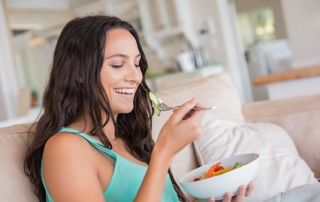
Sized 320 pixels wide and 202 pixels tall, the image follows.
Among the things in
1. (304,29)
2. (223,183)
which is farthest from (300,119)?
(304,29)

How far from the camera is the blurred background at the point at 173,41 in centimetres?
424

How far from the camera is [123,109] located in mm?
1021

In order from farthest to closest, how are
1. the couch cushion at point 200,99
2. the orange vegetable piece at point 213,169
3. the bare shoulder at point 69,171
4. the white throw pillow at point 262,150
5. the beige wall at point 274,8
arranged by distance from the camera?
the beige wall at point 274,8 < the couch cushion at point 200,99 < the white throw pillow at point 262,150 < the orange vegetable piece at point 213,169 < the bare shoulder at point 69,171

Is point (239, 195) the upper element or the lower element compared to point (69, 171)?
lower

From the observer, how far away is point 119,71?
3.27 ft

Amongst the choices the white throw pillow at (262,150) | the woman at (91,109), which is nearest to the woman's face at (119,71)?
the woman at (91,109)

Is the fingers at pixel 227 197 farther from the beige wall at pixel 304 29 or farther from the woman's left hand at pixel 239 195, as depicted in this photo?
the beige wall at pixel 304 29

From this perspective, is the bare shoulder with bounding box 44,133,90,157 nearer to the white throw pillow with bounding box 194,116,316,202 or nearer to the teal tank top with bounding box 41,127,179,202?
the teal tank top with bounding box 41,127,179,202

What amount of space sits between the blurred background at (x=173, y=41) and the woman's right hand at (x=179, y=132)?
3.38 meters

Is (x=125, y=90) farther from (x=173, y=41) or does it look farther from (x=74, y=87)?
(x=173, y=41)

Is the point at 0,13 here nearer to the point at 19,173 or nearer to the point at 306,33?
the point at 306,33

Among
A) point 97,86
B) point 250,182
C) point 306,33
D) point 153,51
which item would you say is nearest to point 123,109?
point 97,86

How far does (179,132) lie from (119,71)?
0.24 metres

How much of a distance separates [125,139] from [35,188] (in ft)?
1.12
